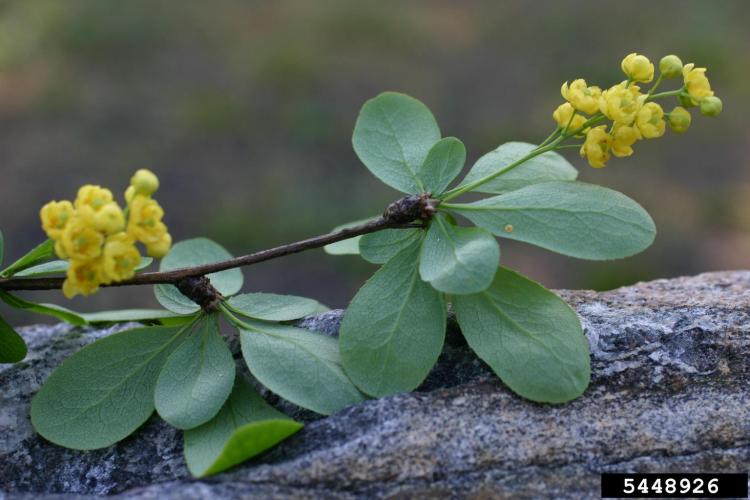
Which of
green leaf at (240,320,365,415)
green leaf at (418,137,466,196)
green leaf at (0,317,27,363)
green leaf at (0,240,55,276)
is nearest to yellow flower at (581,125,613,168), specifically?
green leaf at (418,137,466,196)

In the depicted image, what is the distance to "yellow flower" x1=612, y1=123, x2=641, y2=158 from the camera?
151cm

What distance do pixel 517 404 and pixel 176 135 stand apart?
11.0 feet

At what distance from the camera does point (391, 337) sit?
1491 mm

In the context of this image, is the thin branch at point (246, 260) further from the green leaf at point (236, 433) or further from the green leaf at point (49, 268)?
the green leaf at point (236, 433)

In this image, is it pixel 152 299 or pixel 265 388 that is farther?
pixel 152 299

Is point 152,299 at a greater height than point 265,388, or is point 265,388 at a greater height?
point 265,388

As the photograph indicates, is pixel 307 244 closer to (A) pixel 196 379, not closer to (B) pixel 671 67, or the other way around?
(A) pixel 196 379

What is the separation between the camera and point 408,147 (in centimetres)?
174

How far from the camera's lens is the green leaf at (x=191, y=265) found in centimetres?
174

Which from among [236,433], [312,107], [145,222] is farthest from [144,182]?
[312,107]

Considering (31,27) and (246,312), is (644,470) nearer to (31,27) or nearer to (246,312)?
(246,312)

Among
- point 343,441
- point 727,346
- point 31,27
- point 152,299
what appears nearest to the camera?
point 343,441

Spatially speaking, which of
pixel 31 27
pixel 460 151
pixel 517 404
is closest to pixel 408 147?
pixel 460 151

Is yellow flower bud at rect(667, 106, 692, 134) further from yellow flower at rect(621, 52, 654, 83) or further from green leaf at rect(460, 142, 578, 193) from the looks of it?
green leaf at rect(460, 142, 578, 193)
